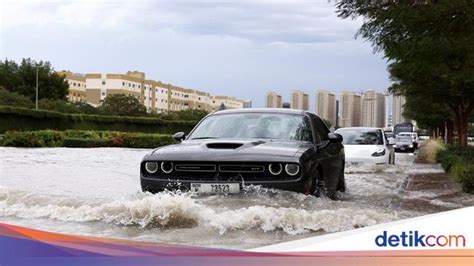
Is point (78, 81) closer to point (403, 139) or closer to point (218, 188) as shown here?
point (218, 188)

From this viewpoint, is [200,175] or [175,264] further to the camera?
[200,175]

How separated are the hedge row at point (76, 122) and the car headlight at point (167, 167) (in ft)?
75.0

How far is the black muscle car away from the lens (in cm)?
504

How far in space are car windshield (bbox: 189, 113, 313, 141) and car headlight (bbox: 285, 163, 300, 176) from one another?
76 centimetres

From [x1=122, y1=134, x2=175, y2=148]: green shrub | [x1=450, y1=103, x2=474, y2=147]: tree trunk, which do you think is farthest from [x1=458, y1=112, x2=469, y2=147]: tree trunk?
[x1=122, y1=134, x2=175, y2=148]: green shrub

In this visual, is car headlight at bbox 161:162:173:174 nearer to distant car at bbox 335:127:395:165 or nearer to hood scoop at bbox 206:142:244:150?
hood scoop at bbox 206:142:244:150

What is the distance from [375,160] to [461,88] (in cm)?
312

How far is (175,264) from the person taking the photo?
223 centimetres

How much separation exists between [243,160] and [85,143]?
27.0 metres

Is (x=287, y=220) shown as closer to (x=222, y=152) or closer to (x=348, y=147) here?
(x=222, y=152)

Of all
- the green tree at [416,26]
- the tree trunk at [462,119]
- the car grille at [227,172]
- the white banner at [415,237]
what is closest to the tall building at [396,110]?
the green tree at [416,26]

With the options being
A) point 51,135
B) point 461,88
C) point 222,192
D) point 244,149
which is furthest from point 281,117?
point 51,135

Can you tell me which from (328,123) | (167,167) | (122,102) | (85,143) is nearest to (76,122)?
(85,143)

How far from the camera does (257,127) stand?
6059mm
